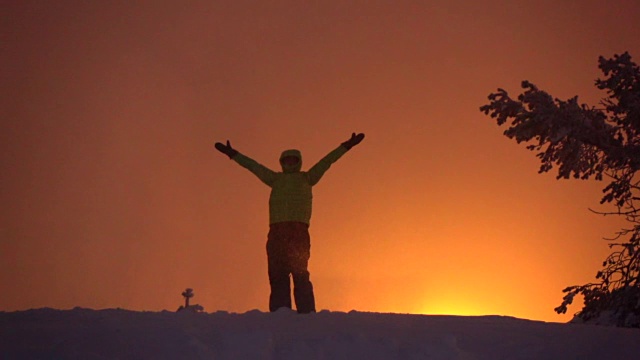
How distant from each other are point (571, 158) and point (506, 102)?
116cm

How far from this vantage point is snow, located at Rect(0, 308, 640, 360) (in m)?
5.73

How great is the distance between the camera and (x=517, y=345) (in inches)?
243

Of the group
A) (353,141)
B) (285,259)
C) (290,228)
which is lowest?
(285,259)

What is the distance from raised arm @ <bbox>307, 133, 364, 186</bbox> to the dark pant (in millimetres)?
774

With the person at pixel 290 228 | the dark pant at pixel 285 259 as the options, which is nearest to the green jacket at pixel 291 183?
the person at pixel 290 228

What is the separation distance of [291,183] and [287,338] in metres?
3.80

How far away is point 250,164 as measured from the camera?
Result: 33.4ft

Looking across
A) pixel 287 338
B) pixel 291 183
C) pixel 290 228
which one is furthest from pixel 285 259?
pixel 287 338

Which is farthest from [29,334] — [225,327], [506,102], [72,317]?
[506,102]

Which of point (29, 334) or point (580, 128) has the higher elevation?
point (580, 128)

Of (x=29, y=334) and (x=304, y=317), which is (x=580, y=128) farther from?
(x=29, y=334)

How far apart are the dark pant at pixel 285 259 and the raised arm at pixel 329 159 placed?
774 mm

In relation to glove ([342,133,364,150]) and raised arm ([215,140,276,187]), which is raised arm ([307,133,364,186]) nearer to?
glove ([342,133,364,150])

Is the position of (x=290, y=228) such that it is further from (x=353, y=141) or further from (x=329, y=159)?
(x=353, y=141)
